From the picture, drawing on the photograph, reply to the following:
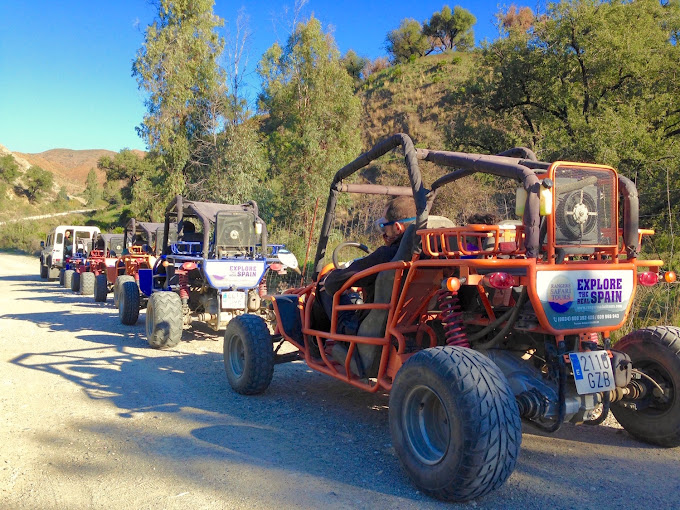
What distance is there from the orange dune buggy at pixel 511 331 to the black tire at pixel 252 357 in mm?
1262

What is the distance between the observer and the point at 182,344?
28.7 ft

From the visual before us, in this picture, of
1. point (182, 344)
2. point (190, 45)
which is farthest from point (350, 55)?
point (182, 344)

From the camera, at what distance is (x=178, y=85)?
2552cm

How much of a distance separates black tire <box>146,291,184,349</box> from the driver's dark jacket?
155 inches

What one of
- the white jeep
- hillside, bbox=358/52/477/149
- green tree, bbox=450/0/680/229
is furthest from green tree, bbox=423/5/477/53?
the white jeep

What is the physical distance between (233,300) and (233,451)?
464 cm

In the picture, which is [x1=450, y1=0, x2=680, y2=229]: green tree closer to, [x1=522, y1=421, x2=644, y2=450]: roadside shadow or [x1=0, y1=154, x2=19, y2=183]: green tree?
[x1=522, y1=421, x2=644, y2=450]: roadside shadow

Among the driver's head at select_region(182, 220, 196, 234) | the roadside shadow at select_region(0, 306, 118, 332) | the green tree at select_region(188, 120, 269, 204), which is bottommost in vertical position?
the roadside shadow at select_region(0, 306, 118, 332)

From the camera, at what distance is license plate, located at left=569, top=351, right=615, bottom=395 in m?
3.38

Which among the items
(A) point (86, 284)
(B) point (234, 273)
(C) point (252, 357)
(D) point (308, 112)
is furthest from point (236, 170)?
(C) point (252, 357)

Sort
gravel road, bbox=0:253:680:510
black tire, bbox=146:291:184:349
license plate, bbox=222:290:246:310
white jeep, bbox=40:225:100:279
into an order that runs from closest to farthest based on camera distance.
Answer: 1. gravel road, bbox=0:253:680:510
2. black tire, bbox=146:291:184:349
3. license plate, bbox=222:290:246:310
4. white jeep, bbox=40:225:100:279

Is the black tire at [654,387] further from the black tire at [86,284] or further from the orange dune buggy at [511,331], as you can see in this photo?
the black tire at [86,284]

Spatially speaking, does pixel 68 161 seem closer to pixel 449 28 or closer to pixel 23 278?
pixel 449 28

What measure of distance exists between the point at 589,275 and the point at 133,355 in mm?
6276
